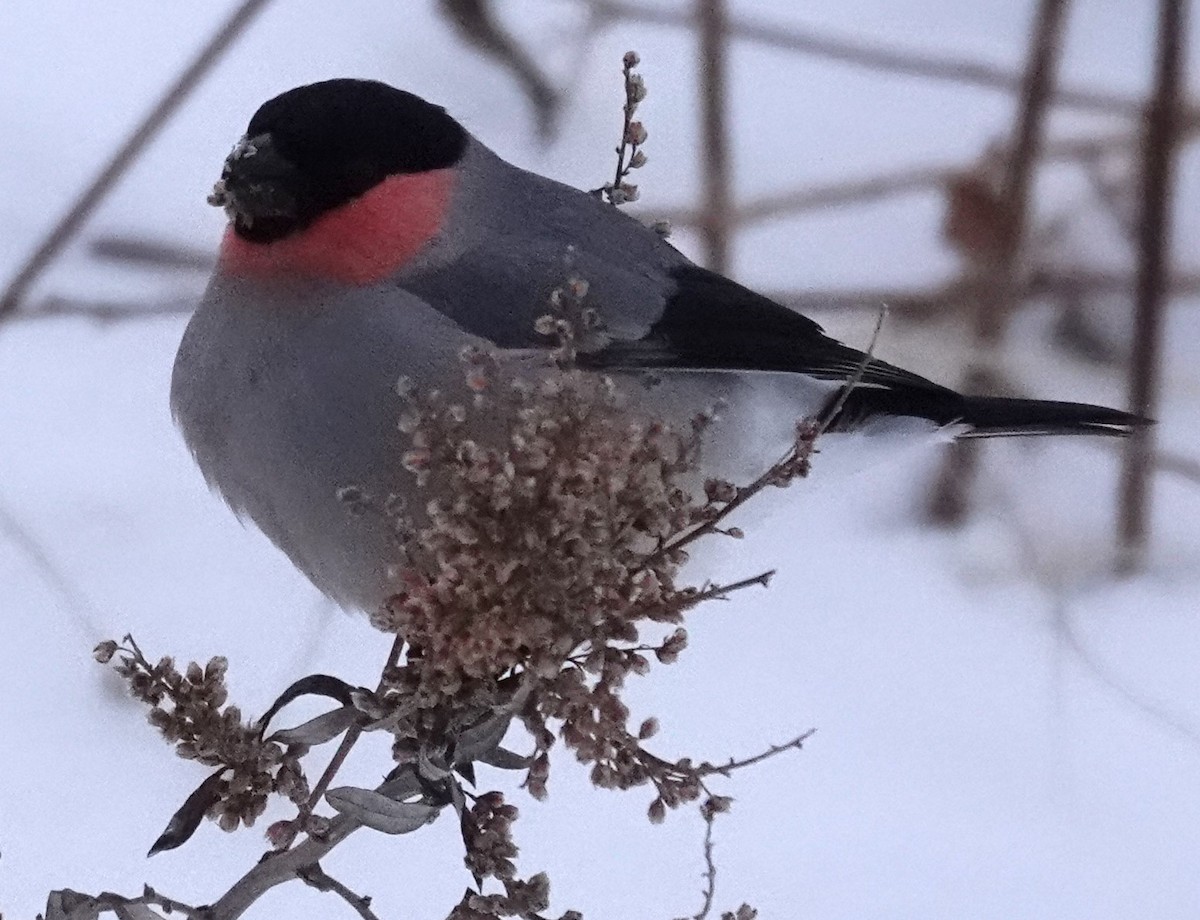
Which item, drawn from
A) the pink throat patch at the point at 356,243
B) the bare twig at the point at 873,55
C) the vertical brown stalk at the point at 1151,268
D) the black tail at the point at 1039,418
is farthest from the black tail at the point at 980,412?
the bare twig at the point at 873,55

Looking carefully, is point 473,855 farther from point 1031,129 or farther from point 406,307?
point 1031,129

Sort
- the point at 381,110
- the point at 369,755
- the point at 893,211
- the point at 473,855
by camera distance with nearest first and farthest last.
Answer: the point at 473,855 < the point at 381,110 < the point at 369,755 < the point at 893,211

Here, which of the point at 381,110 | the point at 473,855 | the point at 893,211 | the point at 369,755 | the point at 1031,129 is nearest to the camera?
the point at 473,855

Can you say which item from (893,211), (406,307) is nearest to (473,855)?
(406,307)

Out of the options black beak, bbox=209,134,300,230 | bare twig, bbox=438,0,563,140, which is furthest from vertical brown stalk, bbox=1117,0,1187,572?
black beak, bbox=209,134,300,230

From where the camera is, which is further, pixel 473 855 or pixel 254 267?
pixel 254 267

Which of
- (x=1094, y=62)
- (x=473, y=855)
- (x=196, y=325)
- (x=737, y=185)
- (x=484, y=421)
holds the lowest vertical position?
(x=473, y=855)

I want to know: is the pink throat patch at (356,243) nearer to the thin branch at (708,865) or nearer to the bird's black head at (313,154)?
the bird's black head at (313,154)

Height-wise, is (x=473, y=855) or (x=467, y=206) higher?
(x=467, y=206)
